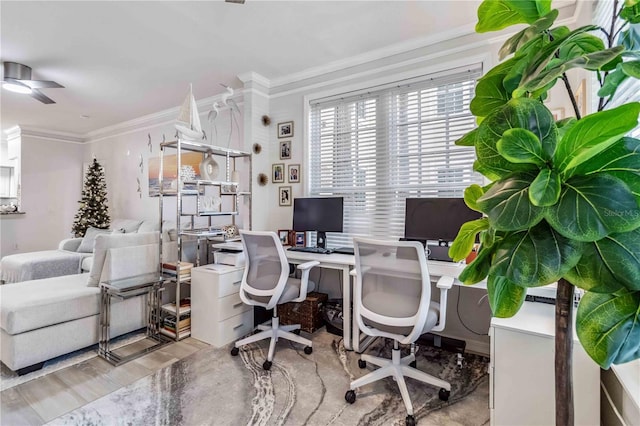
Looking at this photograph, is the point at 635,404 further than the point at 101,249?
No

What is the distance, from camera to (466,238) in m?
0.90

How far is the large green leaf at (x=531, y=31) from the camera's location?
693 millimetres

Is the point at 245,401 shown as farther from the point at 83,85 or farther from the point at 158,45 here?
the point at 83,85

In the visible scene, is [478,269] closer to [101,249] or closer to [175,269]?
[175,269]

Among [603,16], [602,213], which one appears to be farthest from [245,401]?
[603,16]

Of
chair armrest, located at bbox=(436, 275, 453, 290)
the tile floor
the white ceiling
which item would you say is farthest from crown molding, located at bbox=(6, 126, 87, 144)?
chair armrest, located at bbox=(436, 275, 453, 290)

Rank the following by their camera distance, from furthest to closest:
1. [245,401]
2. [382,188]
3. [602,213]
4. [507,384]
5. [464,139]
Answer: [382,188]
[245,401]
[507,384]
[464,139]
[602,213]

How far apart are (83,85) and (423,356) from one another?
4.67 meters

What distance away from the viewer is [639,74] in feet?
2.06

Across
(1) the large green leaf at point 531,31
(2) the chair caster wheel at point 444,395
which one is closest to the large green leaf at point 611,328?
(1) the large green leaf at point 531,31

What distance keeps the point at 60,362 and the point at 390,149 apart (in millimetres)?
3195

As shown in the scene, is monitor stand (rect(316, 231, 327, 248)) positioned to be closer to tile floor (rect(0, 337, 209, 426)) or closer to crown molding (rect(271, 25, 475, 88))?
tile floor (rect(0, 337, 209, 426))

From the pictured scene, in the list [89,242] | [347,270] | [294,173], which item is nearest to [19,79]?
[89,242]

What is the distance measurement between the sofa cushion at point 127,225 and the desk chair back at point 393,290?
427 cm
